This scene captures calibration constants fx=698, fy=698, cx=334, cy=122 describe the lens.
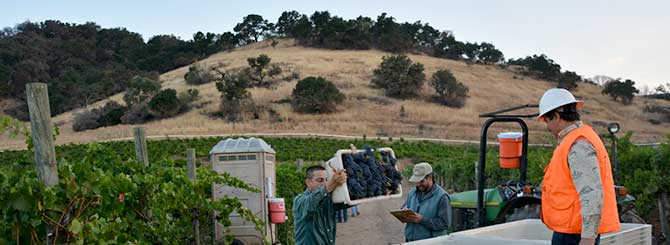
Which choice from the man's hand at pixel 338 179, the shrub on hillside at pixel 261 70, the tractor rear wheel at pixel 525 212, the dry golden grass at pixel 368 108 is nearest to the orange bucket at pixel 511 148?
the tractor rear wheel at pixel 525 212

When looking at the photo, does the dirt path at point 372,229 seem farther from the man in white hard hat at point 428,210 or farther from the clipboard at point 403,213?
the clipboard at point 403,213

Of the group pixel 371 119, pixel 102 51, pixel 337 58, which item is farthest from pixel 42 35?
pixel 371 119

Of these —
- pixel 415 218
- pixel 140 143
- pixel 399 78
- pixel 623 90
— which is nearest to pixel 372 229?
pixel 140 143

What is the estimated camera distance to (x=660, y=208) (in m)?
8.61

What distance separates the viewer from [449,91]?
58906mm

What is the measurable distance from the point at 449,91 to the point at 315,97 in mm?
12994

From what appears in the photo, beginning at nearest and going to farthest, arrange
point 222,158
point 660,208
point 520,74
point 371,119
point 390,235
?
1. point 660,208
2. point 222,158
3. point 390,235
4. point 371,119
5. point 520,74

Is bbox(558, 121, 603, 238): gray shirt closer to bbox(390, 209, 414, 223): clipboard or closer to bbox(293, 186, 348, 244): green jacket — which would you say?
bbox(293, 186, 348, 244): green jacket

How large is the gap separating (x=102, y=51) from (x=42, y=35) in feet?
29.5

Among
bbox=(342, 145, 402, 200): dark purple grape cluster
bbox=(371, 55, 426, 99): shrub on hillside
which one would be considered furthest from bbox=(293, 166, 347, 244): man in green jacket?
bbox=(371, 55, 426, 99): shrub on hillside

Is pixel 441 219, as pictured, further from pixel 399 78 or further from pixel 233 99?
pixel 399 78

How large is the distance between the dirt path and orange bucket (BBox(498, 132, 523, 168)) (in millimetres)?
5025

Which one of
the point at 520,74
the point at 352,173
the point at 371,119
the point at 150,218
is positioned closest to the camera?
the point at 352,173

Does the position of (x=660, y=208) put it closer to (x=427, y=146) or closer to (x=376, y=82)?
(x=427, y=146)
